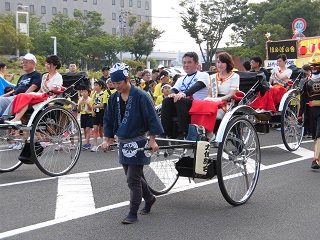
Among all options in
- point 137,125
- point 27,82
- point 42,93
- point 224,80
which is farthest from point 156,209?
point 27,82

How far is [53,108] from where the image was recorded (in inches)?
303

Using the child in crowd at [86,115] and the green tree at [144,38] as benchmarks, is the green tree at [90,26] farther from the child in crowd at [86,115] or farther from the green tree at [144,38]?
the child in crowd at [86,115]

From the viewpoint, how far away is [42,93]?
791cm

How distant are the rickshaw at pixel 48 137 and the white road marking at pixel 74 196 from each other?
444 mm

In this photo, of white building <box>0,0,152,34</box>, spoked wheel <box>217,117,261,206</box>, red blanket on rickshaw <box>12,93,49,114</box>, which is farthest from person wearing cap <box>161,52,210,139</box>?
white building <box>0,0,152,34</box>

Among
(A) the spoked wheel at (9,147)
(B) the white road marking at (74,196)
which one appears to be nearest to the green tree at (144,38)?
(A) the spoked wheel at (9,147)

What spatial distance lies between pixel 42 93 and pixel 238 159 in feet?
11.9

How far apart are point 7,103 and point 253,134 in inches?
169

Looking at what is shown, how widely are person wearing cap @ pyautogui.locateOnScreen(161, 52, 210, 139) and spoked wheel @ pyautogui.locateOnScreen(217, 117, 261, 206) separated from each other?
55 centimetres

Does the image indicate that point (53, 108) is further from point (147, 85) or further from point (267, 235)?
point (147, 85)

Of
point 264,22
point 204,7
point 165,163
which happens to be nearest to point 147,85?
point 165,163

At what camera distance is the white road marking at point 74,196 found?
18.3 feet

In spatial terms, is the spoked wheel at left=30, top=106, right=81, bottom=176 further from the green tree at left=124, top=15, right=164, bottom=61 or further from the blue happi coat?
the green tree at left=124, top=15, right=164, bottom=61

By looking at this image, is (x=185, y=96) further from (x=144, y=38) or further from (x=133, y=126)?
(x=144, y=38)
